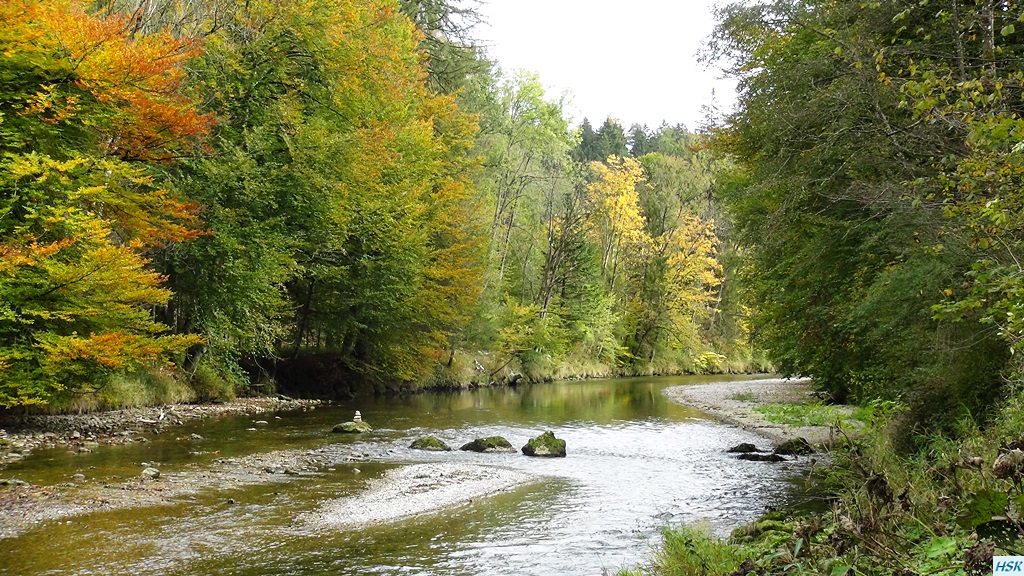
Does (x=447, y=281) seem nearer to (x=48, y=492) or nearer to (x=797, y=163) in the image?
(x=797, y=163)

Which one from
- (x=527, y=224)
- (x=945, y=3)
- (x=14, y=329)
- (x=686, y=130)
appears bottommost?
(x=14, y=329)

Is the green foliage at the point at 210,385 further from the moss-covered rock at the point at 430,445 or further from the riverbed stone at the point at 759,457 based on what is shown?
the riverbed stone at the point at 759,457

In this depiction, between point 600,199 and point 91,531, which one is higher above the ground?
point 600,199

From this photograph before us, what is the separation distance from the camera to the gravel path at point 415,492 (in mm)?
9625

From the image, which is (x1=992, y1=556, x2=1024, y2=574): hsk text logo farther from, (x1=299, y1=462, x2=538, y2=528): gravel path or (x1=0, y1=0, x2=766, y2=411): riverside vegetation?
(x1=299, y1=462, x2=538, y2=528): gravel path

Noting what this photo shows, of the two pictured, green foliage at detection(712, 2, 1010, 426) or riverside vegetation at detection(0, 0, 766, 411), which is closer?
green foliage at detection(712, 2, 1010, 426)

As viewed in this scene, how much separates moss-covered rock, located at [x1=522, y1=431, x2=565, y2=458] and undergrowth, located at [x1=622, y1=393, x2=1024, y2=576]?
7472 mm

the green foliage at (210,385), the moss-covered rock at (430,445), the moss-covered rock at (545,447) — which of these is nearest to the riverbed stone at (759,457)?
the moss-covered rock at (545,447)

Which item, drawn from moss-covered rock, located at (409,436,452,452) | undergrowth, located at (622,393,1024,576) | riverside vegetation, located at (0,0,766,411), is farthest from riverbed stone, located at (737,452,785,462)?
riverside vegetation, located at (0,0,766,411)

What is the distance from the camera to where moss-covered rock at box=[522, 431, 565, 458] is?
15.3 metres

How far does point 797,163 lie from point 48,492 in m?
13.2

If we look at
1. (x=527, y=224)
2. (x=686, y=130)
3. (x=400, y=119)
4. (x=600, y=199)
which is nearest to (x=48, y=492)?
(x=400, y=119)

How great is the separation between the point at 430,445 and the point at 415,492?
15.4 feet

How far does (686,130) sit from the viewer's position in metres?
93.3
